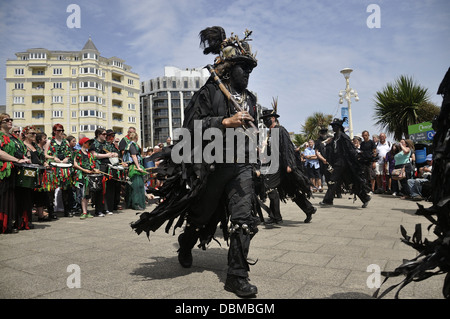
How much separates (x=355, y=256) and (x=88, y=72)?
6100cm

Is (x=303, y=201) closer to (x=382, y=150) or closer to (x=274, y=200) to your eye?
(x=274, y=200)

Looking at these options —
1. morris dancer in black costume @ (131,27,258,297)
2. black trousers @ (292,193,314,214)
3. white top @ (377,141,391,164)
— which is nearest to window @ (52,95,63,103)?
white top @ (377,141,391,164)

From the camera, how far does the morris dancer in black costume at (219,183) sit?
9.84 ft

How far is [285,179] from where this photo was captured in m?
6.47

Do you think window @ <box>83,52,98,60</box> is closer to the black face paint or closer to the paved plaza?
the paved plaza

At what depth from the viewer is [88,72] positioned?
5666 cm

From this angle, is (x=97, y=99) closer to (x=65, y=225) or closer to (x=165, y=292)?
(x=65, y=225)

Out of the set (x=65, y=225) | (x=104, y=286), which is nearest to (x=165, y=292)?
(x=104, y=286)

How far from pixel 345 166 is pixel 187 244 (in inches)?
264

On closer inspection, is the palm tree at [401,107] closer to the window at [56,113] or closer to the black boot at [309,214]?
the black boot at [309,214]

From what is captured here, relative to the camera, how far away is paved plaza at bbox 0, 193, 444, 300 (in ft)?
9.33

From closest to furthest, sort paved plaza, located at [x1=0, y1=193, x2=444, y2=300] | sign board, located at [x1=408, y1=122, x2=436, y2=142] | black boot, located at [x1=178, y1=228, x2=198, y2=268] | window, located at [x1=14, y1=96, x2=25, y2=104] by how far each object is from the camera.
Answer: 1. paved plaza, located at [x1=0, y1=193, x2=444, y2=300]
2. black boot, located at [x1=178, y1=228, x2=198, y2=268]
3. sign board, located at [x1=408, y1=122, x2=436, y2=142]
4. window, located at [x1=14, y1=96, x2=25, y2=104]

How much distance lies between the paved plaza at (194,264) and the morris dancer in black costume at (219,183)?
0.42 meters

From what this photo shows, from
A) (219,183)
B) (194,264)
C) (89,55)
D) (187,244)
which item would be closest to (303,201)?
(194,264)
